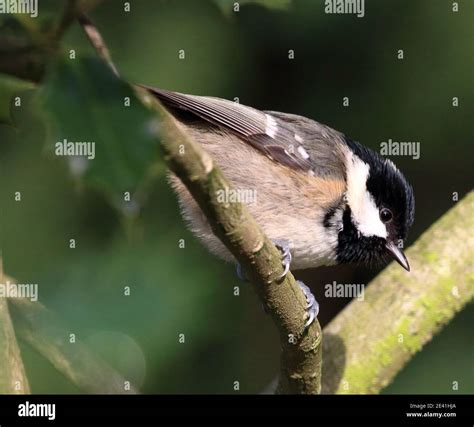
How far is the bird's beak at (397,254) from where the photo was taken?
2498 mm

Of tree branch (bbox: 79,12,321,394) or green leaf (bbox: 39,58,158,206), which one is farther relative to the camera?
tree branch (bbox: 79,12,321,394)

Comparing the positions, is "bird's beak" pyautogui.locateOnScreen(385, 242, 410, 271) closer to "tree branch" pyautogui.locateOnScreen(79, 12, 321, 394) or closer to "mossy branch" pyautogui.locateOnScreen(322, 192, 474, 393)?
"mossy branch" pyautogui.locateOnScreen(322, 192, 474, 393)

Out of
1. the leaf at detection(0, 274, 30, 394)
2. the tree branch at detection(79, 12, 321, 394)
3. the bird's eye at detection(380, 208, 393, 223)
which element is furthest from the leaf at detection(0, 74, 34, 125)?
the bird's eye at detection(380, 208, 393, 223)

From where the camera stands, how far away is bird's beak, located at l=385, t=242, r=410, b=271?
2498mm

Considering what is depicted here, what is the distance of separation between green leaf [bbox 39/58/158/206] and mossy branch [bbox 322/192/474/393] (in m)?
1.78

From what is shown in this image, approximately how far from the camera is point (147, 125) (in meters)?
0.81

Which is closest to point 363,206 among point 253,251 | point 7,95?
point 253,251

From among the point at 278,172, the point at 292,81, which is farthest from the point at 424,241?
the point at 292,81

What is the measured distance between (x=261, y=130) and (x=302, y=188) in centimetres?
26

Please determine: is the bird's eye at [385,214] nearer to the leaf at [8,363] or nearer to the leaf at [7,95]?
the leaf at [8,363]

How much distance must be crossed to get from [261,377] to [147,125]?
306 centimetres

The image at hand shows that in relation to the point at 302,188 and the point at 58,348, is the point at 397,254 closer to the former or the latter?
the point at 302,188

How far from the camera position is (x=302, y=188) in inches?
94.7

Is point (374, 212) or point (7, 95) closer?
point (7, 95)
